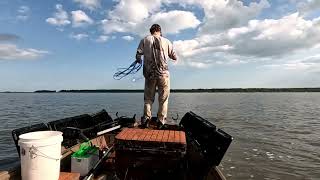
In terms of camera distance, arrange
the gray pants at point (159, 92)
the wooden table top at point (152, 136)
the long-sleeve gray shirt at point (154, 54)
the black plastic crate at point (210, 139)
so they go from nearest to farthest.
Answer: the wooden table top at point (152, 136), the black plastic crate at point (210, 139), the long-sleeve gray shirt at point (154, 54), the gray pants at point (159, 92)

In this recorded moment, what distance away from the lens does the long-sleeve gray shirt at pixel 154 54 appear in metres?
7.66

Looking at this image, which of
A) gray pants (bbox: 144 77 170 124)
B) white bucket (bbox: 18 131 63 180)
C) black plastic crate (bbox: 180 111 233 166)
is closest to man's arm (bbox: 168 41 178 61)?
gray pants (bbox: 144 77 170 124)

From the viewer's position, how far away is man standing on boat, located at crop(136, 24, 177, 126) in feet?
25.1

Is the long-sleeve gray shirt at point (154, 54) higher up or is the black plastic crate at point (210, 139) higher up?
the long-sleeve gray shirt at point (154, 54)

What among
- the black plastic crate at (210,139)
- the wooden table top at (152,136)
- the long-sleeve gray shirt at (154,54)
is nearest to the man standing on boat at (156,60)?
the long-sleeve gray shirt at (154,54)

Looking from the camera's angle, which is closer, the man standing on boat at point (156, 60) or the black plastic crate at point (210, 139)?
the black plastic crate at point (210, 139)

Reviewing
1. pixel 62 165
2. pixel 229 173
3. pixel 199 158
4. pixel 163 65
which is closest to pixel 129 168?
pixel 62 165

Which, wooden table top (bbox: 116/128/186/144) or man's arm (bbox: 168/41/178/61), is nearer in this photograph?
wooden table top (bbox: 116/128/186/144)

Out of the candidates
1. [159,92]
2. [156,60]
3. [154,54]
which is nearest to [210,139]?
[159,92]

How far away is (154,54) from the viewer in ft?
25.1

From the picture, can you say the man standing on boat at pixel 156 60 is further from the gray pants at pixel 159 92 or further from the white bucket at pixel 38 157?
the white bucket at pixel 38 157

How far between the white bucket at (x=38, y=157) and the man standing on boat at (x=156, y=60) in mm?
3657

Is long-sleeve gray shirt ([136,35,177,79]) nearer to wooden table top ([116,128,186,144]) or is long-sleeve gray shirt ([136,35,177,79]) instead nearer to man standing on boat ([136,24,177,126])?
man standing on boat ([136,24,177,126])

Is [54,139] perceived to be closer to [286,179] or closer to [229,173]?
[229,173]
